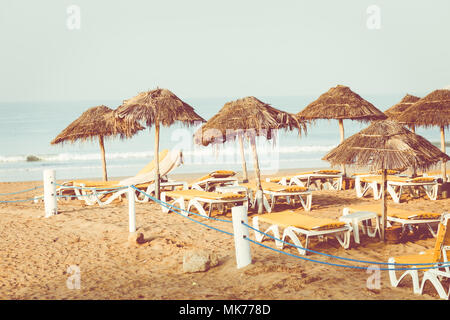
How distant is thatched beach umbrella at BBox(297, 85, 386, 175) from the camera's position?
38.0 ft

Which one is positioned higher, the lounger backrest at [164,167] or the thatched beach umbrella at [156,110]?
the thatched beach umbrella at [156,110]

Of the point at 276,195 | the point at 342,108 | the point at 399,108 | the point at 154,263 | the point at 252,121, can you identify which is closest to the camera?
the point at 154,263

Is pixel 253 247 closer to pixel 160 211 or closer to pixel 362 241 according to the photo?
pixel 362 241

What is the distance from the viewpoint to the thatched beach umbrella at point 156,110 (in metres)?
8.91

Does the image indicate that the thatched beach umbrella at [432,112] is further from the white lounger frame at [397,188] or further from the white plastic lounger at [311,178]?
the white plastic lounger at [311,178]

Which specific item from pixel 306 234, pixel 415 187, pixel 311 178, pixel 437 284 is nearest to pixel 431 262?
pixel 437 284

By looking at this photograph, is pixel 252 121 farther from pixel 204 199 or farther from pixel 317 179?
pixel 317 179

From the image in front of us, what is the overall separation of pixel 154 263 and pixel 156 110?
3.58m

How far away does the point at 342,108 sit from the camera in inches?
462

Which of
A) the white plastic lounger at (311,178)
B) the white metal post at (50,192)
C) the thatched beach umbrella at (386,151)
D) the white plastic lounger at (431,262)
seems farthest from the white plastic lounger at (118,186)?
the white plastic lounger at (431,262)

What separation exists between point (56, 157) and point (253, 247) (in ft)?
85.2

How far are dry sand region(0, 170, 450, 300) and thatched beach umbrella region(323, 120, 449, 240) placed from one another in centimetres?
104

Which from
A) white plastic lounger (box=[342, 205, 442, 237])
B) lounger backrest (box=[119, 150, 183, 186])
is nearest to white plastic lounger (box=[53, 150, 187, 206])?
lounger backrest (box=[119, 150, 183, 186])

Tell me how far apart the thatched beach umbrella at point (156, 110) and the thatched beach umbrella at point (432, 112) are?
16.3 feet
